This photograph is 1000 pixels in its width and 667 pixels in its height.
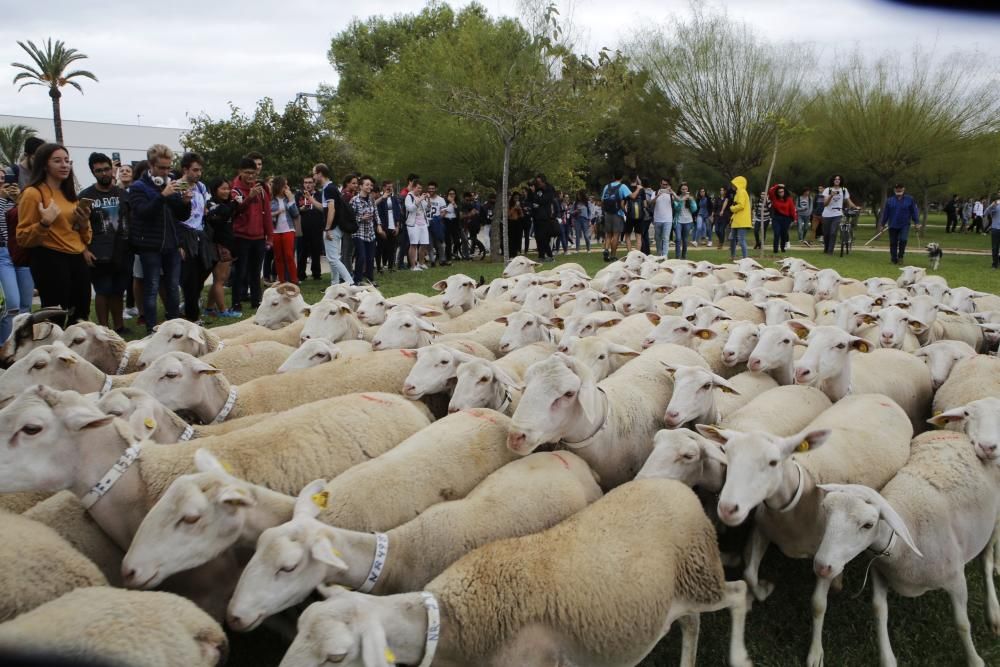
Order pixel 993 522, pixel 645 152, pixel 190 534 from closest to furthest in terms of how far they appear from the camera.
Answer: pixel 190 534 < pixel 993 522 < pixel 645 152

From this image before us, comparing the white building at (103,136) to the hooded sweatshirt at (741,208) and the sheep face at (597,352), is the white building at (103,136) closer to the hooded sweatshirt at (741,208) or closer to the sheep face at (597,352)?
the hooded sweatshirt at (741,208)

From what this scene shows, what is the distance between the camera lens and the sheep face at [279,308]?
7.21 m

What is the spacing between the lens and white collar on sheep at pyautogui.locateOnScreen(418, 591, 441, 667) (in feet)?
8.34

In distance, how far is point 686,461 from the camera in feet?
12.2

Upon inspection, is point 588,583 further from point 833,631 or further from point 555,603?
point 833,631

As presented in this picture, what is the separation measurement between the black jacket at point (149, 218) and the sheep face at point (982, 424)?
7039mm

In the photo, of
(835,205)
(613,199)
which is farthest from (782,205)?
(613,199)

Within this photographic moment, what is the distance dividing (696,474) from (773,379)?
6.28ft

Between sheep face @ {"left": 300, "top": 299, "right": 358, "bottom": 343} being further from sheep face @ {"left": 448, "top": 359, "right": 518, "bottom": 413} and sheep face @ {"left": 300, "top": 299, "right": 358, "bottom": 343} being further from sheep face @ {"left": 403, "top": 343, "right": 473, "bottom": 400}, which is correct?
sheep face @ {"left": 448, "top": 359, "right": 518, "bottom": 413}

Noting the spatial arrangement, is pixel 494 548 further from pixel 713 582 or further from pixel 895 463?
pixel 895 463

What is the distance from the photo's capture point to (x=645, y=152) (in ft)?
129

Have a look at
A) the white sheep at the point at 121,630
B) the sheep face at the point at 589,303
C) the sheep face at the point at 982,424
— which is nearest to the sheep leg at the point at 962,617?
the sheep face at the point at 982,424

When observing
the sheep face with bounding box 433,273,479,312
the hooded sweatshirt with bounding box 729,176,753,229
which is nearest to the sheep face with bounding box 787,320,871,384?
the sheep face with bounding box 433,273,479,312

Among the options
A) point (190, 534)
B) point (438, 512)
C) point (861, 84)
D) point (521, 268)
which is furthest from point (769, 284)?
point (861, 84)
